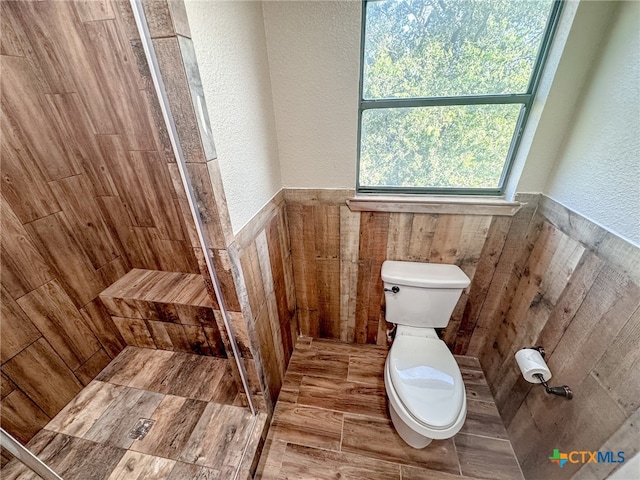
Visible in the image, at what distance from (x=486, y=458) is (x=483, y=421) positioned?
18 centimetres

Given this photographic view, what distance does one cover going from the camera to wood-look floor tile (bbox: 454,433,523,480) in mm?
1227

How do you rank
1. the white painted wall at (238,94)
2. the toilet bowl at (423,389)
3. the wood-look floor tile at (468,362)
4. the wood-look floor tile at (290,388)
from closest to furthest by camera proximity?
the white painted wall at (238,94) < the toilet bowl at (423,389) < the wood-look floor tile at (290,388) < the wood-look floor tile at (468,362)

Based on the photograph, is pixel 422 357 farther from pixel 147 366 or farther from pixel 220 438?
pixel 147 366

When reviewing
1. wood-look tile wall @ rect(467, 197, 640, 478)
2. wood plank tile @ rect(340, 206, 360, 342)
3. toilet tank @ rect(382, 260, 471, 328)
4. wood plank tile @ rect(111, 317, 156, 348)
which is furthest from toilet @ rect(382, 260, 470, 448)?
wood plank tile @ rect(111, 317, 156, 348)

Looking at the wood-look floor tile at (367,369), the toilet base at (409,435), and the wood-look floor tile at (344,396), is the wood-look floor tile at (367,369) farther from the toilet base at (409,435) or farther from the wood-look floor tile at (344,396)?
the toilet base at (409,435)

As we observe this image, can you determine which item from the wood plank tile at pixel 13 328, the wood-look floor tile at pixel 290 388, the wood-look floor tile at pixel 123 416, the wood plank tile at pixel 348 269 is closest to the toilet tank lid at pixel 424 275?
the wood plank tile at pixel 348 269

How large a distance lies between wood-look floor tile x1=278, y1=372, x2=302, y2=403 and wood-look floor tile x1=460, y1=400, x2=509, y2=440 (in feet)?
3.19

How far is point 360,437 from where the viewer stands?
53.9 inches

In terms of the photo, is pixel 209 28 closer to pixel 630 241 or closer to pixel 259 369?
pixel 259 369

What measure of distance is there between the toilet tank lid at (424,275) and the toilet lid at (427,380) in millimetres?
361

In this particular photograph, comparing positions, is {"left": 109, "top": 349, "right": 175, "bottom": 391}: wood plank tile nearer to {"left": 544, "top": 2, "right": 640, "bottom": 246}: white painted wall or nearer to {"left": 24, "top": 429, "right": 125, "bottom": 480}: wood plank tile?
{"left": 24, "top": 429, "right": 125, "bottom": 480}: wood plank tile

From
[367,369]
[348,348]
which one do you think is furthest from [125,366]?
[367,369]

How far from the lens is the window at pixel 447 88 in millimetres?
1050

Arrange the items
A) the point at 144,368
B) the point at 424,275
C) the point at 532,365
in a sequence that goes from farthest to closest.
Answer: the point at 144,368 < the point at 424,275 < the point at 532,365
